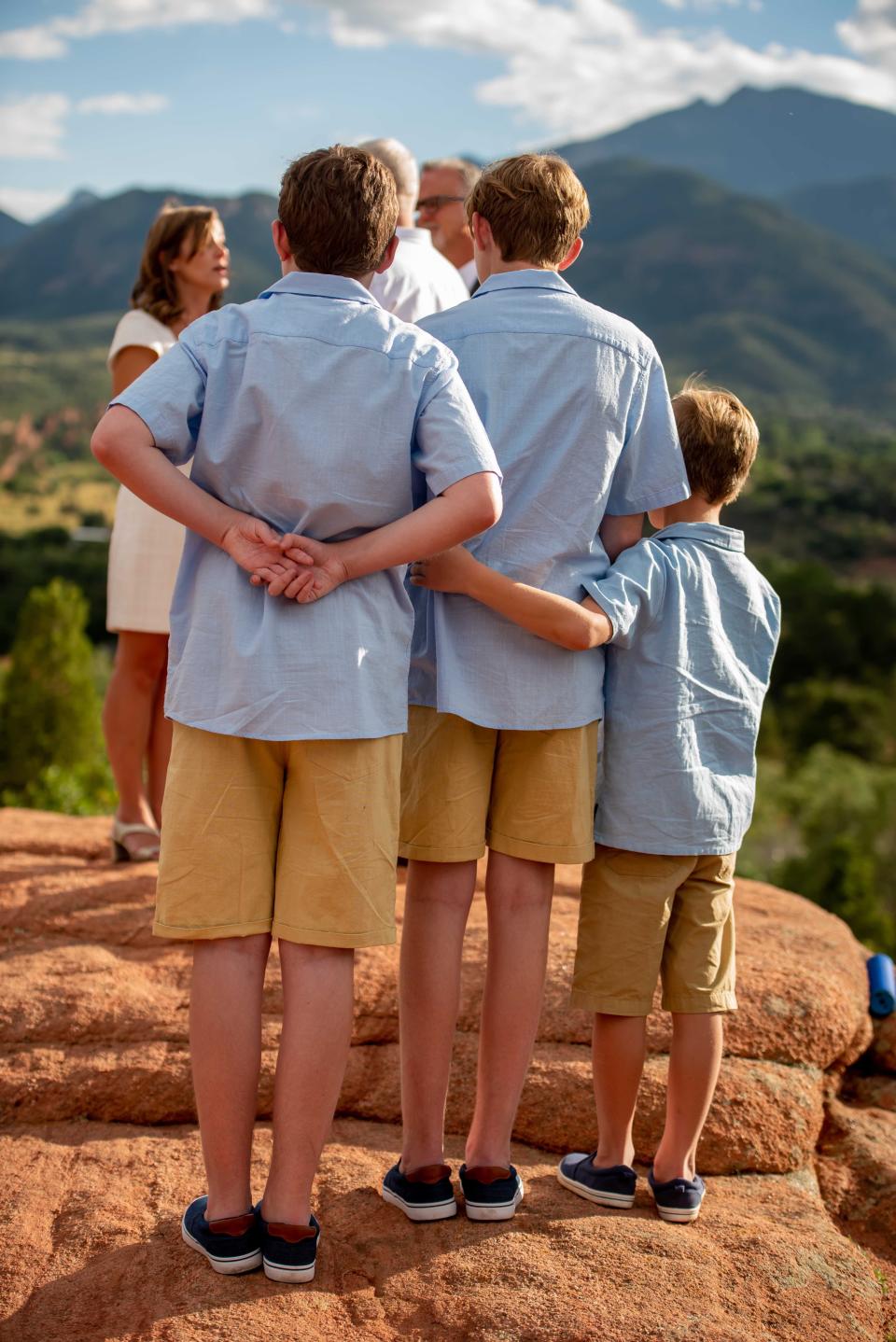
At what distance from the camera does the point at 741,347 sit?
438 feet

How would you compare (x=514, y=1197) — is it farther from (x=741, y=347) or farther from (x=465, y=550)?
(x=741, y=347)

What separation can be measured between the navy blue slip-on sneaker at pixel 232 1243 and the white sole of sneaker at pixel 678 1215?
920 mm

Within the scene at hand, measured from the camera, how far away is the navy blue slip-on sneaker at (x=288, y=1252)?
7.64 ft

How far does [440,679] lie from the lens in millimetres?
2494

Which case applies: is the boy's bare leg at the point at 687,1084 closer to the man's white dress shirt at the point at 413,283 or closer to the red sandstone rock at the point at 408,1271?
the red sandstone rock at the point at 408,1271

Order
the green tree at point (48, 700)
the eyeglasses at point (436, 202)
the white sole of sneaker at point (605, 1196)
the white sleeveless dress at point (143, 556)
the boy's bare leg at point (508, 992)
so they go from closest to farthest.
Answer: the boy's bare leg at point (508, 992)
the white sole of sneaker at point (605, 1196)
the white sleeveless dress at point (143, 556)
the eyeglasses at point (436, 202)
the green tree at point (48, 700)

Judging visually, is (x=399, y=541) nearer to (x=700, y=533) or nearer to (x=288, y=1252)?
(x=700, y=533)

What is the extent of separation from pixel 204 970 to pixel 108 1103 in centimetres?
110

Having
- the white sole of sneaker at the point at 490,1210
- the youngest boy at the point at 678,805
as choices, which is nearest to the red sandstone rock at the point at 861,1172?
the youngest boy at the point at 678,805

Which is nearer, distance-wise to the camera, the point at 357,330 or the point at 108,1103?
the point at 357,330

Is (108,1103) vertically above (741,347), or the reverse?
(741,347)

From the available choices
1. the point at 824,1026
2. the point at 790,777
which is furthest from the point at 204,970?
the point at 790,777

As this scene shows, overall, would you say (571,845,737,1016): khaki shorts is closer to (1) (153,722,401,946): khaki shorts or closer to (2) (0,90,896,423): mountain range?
(1) (153,722,401,946): khaki shorts

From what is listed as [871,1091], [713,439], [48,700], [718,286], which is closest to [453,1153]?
[871,1091]
